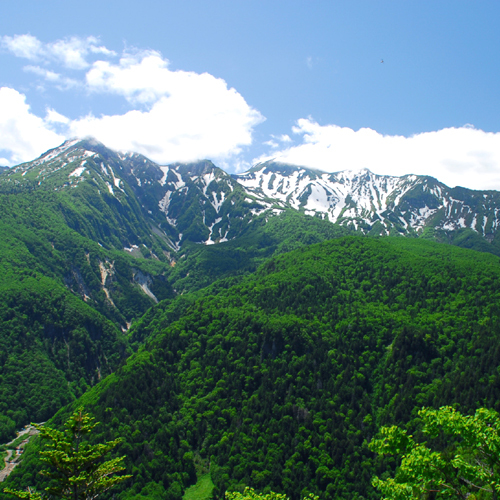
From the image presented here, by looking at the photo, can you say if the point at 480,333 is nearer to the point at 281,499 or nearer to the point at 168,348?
the point at 168,348

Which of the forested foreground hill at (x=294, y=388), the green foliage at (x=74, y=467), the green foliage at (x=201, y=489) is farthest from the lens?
the forested foreground hill at (x=294, y=388)

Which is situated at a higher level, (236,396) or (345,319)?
(345,319)

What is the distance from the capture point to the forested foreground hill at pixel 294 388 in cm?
12175

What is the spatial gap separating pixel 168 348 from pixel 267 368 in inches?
1799

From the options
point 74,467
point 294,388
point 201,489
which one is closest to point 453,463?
point 74,467

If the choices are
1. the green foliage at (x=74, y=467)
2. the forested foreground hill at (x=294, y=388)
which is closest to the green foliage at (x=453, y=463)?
the green foliage at (x=74, y=467)

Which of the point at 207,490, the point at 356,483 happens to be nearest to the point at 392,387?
the point at 356,483

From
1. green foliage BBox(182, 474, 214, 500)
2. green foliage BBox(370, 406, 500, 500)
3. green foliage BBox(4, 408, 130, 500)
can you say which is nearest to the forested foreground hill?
green foliage BBox(182, 474, 214, 500)

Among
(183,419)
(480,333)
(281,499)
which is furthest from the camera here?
(480,333)

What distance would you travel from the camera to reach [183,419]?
5576 inches

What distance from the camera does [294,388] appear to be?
149375 mm

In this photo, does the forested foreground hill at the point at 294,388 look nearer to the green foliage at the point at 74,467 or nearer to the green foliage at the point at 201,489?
the green foliage at the point at 201,489

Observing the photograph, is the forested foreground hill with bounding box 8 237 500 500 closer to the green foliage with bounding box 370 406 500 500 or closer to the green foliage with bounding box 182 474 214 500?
the green foliage with bounding box 182 474 214 500

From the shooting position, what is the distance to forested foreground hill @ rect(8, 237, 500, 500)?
12175cm
